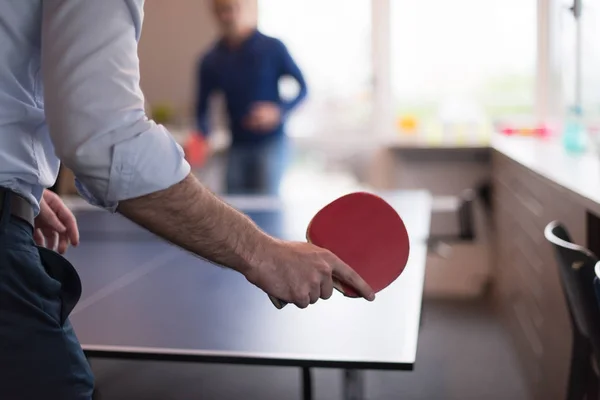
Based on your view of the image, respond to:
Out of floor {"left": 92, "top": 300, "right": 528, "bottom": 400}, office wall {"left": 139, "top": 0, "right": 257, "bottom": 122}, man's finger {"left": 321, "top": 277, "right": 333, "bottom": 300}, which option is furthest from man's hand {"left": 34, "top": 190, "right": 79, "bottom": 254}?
office wall {"left": 139, "top": 0, "right": 257, "bottom": 122}

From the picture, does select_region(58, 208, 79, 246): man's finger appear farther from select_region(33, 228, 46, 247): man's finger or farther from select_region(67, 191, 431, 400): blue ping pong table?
select_region(67, 191, 431, 400): blue ping pong table

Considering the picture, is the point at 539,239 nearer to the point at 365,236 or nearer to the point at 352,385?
the point at 352,385

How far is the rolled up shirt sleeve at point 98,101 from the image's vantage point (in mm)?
936

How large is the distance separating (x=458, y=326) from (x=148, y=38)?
10.5 feet

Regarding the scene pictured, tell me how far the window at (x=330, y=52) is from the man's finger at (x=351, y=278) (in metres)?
4.70

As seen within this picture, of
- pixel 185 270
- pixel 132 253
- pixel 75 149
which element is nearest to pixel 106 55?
A: pixel 75 149

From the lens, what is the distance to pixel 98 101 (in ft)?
3.07

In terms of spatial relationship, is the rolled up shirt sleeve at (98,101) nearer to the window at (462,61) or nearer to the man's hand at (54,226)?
the man's hand at (54,226)

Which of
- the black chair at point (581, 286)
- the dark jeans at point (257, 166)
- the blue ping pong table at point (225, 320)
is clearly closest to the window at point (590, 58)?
the blue ping pong table at point (225, 320)

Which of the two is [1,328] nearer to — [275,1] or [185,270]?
[185,270]

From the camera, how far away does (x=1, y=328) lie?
0.97 m

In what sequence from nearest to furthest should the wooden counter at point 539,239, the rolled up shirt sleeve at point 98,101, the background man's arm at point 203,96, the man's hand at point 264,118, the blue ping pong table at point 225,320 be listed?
1. the rolled up shirt sleeve at point 98,101
2. the blue ping pong table at point 225,320
3. the wooden counter at point 539,239
4. the man's hand at point 264,118
5. the background man's arm at point 203,96

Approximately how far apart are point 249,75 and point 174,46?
148 cm

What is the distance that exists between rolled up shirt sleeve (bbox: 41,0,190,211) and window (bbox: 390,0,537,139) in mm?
4708
